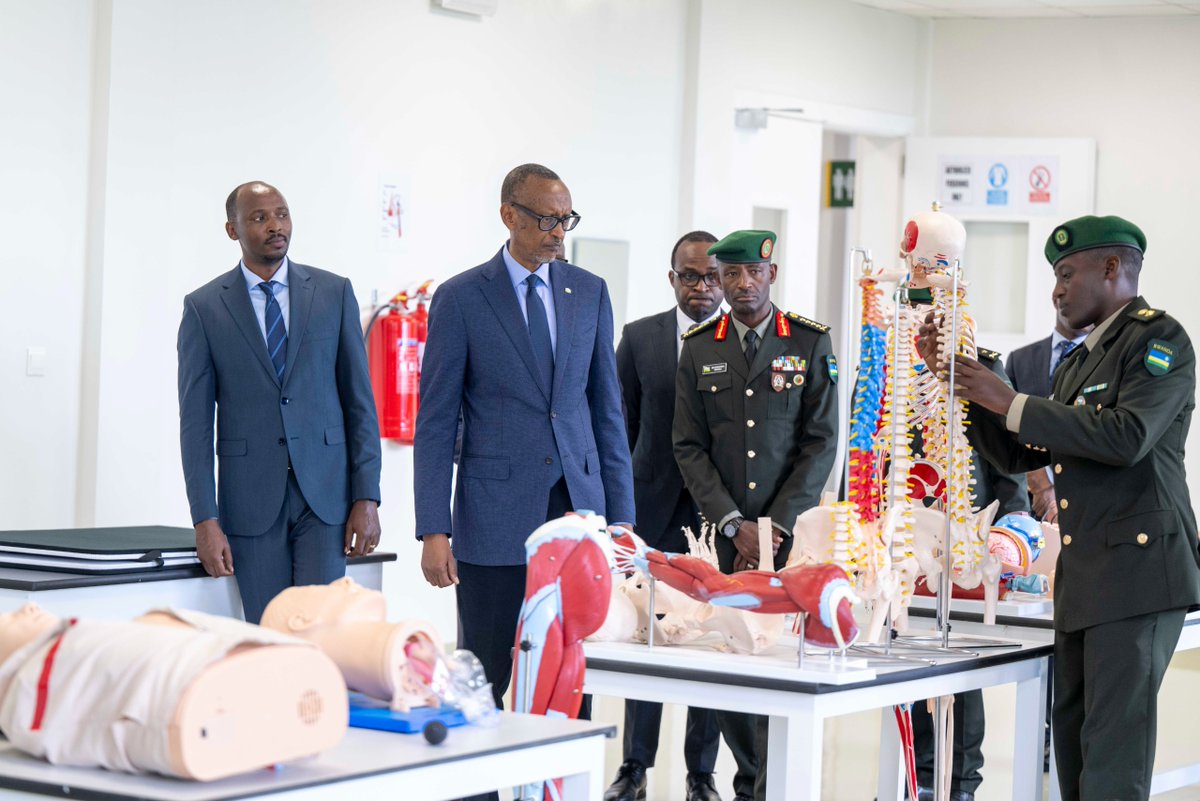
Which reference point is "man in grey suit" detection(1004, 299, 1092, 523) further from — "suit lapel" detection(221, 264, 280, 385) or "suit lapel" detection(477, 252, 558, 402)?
"suit lapel" detection(221, 264, 280, 385)

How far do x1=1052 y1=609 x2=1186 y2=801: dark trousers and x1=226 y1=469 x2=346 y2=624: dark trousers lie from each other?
176 cm

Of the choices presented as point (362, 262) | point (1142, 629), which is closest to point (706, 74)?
point (362, 262)

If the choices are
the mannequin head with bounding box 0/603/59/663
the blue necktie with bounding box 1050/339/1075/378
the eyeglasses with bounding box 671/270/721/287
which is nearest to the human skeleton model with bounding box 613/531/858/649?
the mannequin head with bounding box 0/603/59/663

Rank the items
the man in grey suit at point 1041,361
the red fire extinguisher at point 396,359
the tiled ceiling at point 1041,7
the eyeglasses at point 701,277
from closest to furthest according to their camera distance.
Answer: the eyeglasses at point 701,277 → the man in grey suit at point 1041,361 → the red fire extinguisher at point 396,359 → the tiled ceiling at point 1041,7

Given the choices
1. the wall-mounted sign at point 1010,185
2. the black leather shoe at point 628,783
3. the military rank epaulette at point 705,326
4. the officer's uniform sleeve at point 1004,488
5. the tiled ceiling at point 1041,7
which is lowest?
the black leather shoe at point 628,783

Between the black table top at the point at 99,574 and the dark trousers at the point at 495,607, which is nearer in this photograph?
the black table top at the point at 99,574

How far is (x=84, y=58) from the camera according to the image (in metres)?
5.98

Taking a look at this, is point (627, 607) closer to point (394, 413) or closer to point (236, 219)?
point (236, 219)

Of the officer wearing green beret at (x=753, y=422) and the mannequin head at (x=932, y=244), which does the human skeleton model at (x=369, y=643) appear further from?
the officer wearing green beret at (x=753, y=422)

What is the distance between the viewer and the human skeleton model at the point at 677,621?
3.40 m

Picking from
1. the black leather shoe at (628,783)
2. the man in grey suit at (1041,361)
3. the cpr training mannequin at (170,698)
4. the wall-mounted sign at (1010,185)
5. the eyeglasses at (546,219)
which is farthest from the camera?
the wall-mounted sign at (1010,185)

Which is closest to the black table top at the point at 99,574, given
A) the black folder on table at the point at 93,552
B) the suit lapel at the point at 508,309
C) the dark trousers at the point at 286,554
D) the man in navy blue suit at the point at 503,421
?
the black folder on table at the point at 93,552

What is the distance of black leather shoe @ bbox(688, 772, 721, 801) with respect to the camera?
486 cm

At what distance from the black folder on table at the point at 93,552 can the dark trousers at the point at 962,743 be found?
2.09 metres
